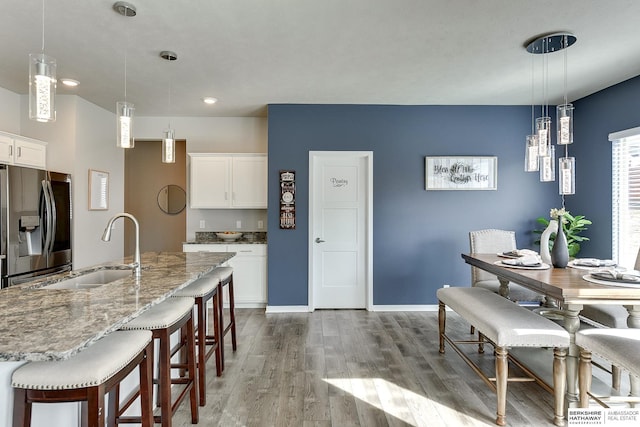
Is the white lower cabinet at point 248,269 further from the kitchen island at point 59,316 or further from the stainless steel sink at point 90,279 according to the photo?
the kitchen island at point 59,316

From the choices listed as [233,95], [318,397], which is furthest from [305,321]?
[233,95]

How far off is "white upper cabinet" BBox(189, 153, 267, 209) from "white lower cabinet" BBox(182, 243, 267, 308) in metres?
0.60

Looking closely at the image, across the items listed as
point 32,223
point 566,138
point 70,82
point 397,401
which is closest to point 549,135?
point 566,138

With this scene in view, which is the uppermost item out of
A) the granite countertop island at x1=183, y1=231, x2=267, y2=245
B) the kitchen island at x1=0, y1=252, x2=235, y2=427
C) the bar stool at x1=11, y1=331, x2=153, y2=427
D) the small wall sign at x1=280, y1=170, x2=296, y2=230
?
the small wall sign at x1=280, y1=170, x2=296, y2=230

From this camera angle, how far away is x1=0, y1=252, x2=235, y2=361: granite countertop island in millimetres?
1116

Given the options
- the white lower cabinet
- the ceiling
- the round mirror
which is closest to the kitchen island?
the ceiling

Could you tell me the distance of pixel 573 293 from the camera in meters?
2.05

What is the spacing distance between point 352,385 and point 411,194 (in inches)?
107

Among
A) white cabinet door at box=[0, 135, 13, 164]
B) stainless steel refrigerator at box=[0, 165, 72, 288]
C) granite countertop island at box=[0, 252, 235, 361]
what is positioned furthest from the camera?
white cabinet door at box=[0, 135, 13, 164]

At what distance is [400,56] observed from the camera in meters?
3.23

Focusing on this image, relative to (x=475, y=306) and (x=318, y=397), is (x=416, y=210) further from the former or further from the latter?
(x=318, y=397)

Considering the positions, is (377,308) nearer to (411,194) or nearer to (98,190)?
(411,194)

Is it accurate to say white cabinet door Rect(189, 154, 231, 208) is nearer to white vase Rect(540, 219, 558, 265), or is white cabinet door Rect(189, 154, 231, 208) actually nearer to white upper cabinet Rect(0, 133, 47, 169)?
white upper cabinet Rect(0, 133, 47, 169)

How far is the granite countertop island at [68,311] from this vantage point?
1.12 meters
